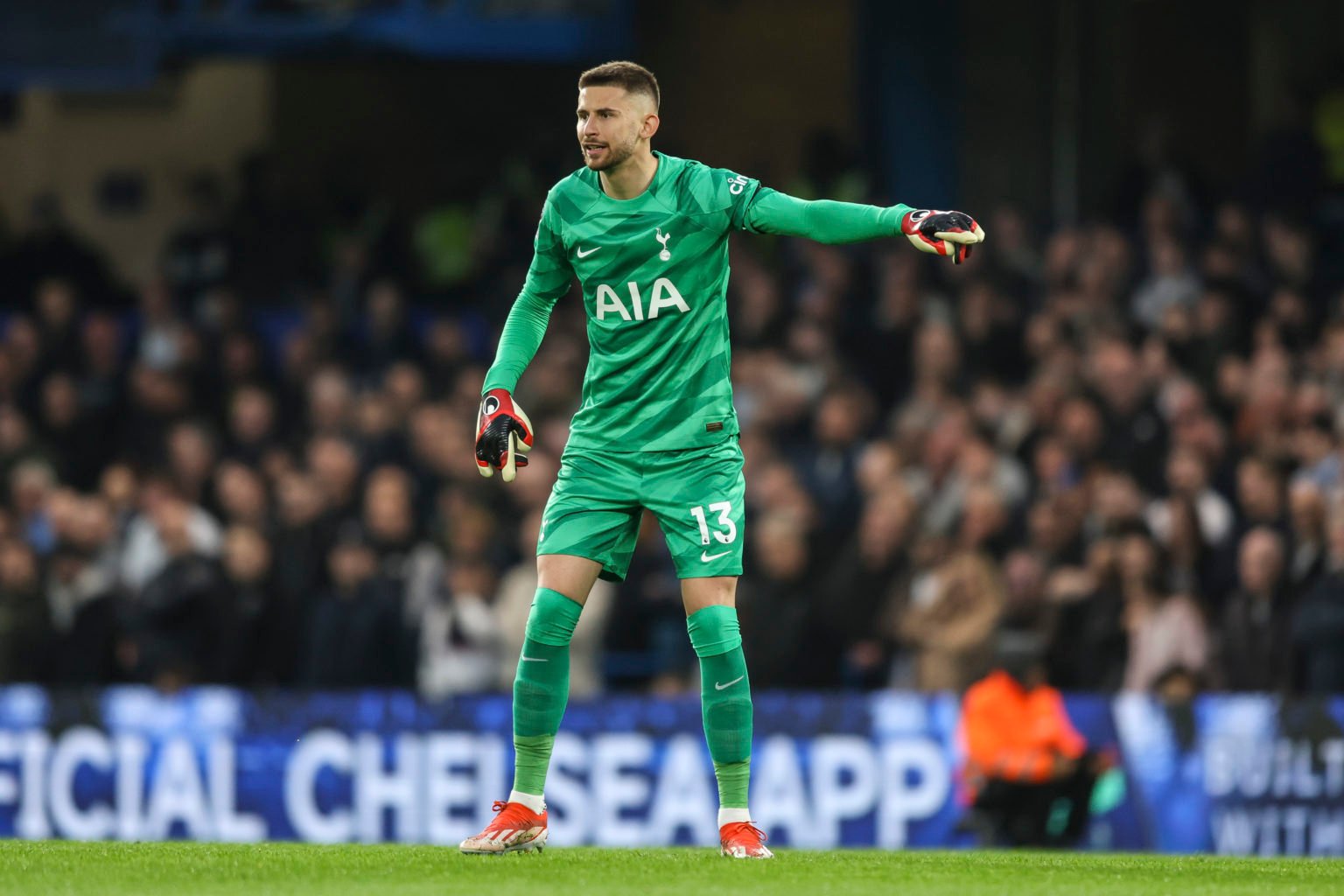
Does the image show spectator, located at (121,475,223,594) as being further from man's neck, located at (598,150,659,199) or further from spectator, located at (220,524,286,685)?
man's neck, located at (598,150,659,199)

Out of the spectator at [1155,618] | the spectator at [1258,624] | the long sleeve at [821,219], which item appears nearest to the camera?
the long sleeve at [821,219]

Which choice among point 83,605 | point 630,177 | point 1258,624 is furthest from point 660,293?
point 83,605

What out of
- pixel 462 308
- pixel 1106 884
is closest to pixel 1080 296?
pixel 462 308

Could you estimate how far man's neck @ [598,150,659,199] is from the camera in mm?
7637

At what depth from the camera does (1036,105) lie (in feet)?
59.9

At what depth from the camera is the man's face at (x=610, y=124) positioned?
7.55m

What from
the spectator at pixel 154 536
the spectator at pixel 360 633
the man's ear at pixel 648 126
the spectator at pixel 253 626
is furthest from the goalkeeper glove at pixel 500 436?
the spectator at pixel 154 536

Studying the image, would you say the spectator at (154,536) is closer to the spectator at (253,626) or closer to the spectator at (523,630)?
the spectator at (253,626)

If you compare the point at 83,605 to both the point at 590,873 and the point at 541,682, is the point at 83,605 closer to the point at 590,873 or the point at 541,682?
the point at 541,682

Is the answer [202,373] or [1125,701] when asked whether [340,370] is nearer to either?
[202,373]

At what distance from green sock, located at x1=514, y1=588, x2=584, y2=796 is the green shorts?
0.57ft

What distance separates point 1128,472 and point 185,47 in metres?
6.77

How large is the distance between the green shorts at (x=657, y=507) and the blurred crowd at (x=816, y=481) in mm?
4988

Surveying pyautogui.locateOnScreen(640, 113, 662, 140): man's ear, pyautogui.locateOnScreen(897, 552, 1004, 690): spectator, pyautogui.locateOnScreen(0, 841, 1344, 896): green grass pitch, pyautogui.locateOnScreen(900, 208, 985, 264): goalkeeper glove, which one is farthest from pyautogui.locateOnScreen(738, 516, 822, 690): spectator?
pyautogui.locateOnScreen(900, 208, 985, 264): goalkeeper glove
